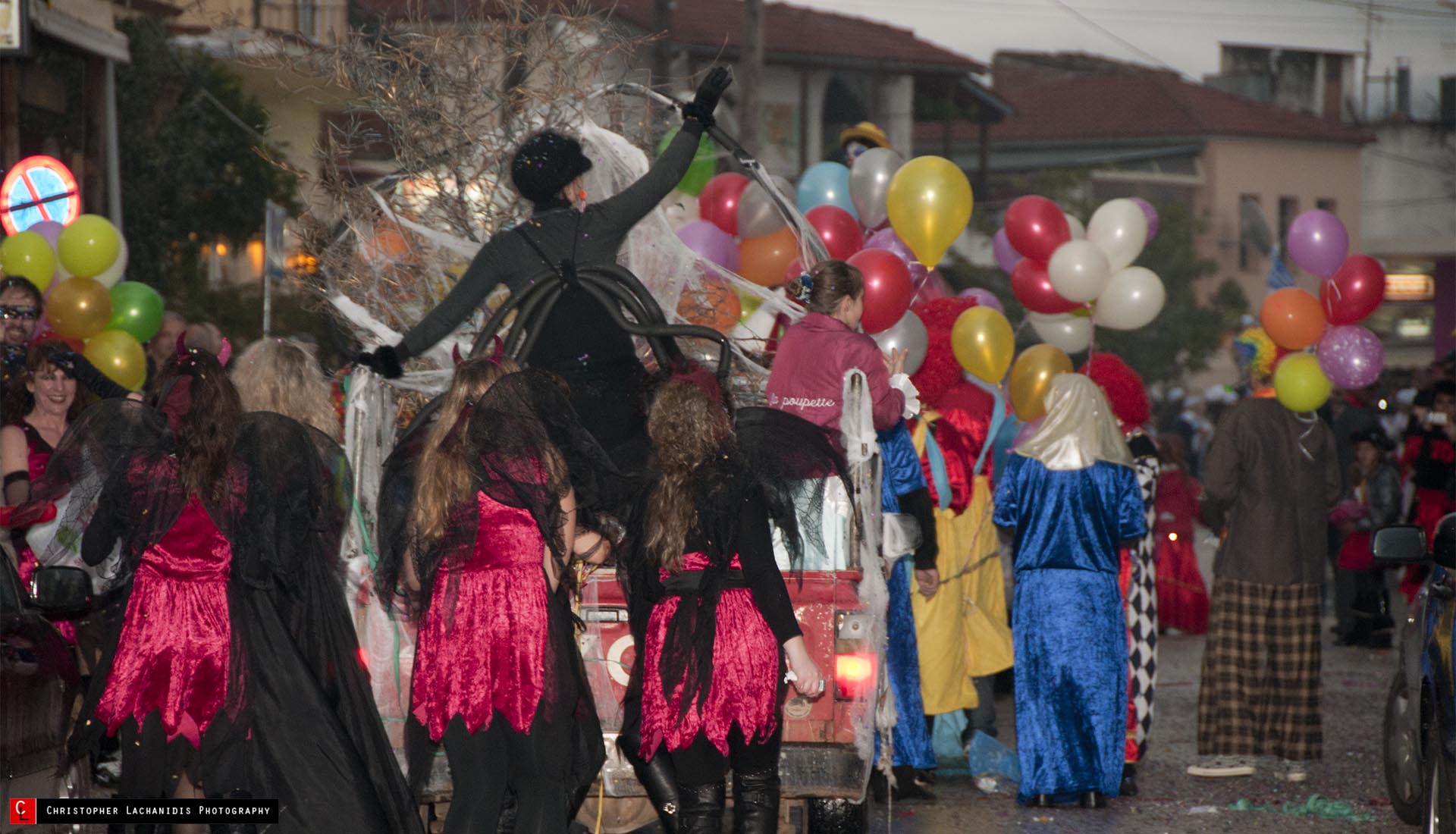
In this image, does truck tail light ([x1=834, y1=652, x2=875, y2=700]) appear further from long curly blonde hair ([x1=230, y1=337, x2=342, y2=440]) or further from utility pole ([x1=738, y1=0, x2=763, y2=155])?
Answer: utility pole ([x1=738, y1=0, x2=763, y2=155])

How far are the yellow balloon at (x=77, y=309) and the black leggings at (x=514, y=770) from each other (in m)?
5.18

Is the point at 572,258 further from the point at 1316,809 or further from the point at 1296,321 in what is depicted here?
the point at 1296,321

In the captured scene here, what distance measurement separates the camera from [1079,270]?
9.08 metres

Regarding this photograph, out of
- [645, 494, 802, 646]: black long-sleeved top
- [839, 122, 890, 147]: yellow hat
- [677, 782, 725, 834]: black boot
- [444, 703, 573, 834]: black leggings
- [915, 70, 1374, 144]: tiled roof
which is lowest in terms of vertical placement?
[677, 782, 725, 834]: black boot

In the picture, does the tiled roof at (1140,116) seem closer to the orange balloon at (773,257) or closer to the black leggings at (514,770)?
the orange balloon at (773,257)

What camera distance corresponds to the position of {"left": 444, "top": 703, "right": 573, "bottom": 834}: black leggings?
4.71 m

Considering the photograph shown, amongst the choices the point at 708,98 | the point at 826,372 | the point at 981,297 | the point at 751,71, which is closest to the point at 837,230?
the point at 981,297

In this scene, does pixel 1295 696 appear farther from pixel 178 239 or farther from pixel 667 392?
pixel 178 239

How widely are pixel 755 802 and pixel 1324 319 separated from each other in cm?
532

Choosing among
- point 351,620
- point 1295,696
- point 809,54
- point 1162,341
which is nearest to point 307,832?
point 351,620

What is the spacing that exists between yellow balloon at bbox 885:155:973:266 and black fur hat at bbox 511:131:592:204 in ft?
9.99

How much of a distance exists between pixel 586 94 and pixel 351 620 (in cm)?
336

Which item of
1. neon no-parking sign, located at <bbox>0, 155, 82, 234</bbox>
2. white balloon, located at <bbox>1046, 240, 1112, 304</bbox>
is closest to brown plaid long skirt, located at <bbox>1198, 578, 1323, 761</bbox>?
white balloon, located at <bbox>1046, 240, 1112, 304</bbox>

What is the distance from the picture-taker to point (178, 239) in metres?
21.0
